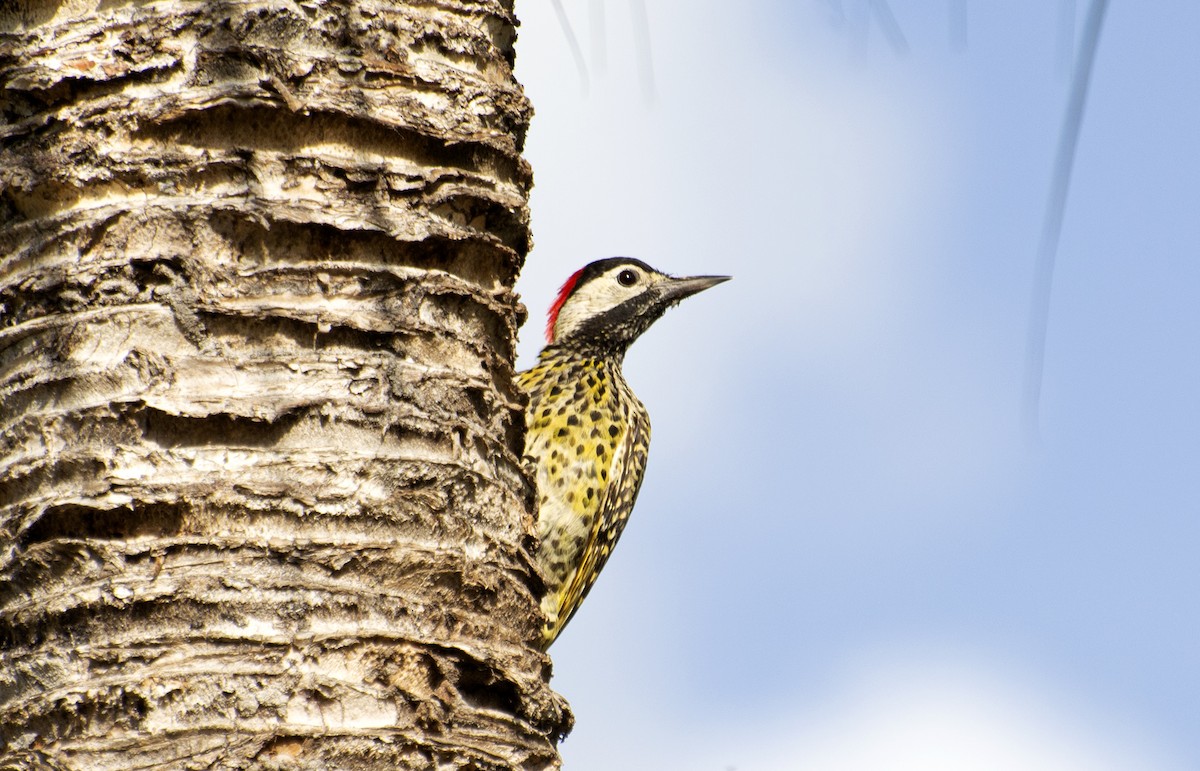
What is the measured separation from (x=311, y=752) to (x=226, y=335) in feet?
2.07

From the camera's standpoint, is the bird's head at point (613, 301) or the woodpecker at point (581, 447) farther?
the bird's head at point (613, 301)

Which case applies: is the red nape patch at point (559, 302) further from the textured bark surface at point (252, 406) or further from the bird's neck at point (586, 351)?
the textured bark surface at point (252, 406)

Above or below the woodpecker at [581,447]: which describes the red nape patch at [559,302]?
above

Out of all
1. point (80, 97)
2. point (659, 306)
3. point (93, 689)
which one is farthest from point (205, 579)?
point (659, 306)

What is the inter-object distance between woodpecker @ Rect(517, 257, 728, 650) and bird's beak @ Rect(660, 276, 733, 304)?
11.6 inches

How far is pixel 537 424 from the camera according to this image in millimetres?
5906

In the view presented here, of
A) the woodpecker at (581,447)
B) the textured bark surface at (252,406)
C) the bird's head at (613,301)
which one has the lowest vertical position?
the textured bark surface at (252,406)

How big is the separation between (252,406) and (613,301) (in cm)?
482

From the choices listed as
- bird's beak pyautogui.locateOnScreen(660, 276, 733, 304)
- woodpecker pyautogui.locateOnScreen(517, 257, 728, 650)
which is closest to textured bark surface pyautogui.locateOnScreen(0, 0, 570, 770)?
woodpecker pyautogui.locateOnScreen(517, 257, 728, 650)

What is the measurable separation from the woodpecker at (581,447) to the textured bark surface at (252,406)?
2905 mm

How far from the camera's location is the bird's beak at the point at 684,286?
709cm

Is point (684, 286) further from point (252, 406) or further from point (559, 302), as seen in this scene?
point (252, 406)

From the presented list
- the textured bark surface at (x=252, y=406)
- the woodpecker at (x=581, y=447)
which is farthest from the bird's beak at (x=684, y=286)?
the textured bark surface at (x=252, y=406)

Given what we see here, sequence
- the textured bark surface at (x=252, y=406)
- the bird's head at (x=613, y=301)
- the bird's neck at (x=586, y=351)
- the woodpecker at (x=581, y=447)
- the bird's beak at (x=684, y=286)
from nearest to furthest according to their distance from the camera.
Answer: the textured bark surface at (x=252, y=406), the woodpecker at (x=581, y=447), the bird's neck at (x=586, y=351), the bird's head at (x=613, y=301), the bird's beak at (x=684, y=286)
